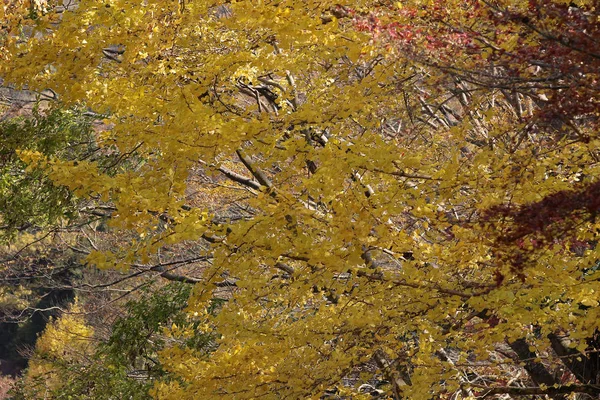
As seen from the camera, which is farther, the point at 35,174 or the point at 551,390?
the point at 35,174

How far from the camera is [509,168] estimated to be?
171 inches

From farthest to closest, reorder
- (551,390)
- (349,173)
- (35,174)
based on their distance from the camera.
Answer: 1. (35,174)
2. (551,390)
3. (349,173)

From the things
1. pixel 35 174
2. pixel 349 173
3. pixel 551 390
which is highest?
pixel 349 173

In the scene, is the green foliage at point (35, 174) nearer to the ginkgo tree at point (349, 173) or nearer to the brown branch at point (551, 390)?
the ginkgo tree at point (349, 173)

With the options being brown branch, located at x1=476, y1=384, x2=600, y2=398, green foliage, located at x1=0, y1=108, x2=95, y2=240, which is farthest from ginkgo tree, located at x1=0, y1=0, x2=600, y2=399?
green foliage, located at x1=0, y1=108, x2=95, y2=240

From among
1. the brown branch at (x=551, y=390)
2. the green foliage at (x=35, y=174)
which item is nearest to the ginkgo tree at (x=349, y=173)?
the brown branch at (x=551, y=390)

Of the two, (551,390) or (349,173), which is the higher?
(349,173)

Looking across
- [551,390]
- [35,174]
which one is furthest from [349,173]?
[35,174]

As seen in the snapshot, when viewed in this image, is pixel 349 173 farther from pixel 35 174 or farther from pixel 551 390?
pixel 35 174

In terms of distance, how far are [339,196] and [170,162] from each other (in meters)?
1.19

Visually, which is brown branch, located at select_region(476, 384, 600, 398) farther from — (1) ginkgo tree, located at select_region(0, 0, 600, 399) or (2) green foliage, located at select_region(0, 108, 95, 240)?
(2) green foliage, located at select_region(0, 108, 95, 240)

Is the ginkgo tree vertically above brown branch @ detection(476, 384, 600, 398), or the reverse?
the ginkgo tree

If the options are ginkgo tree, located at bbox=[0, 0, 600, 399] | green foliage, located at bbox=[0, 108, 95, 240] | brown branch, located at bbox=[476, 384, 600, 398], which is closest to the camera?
ginkgo tree, located at bbox=[0, 0, 600, 399]

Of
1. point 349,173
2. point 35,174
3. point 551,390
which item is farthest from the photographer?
point 35,174
